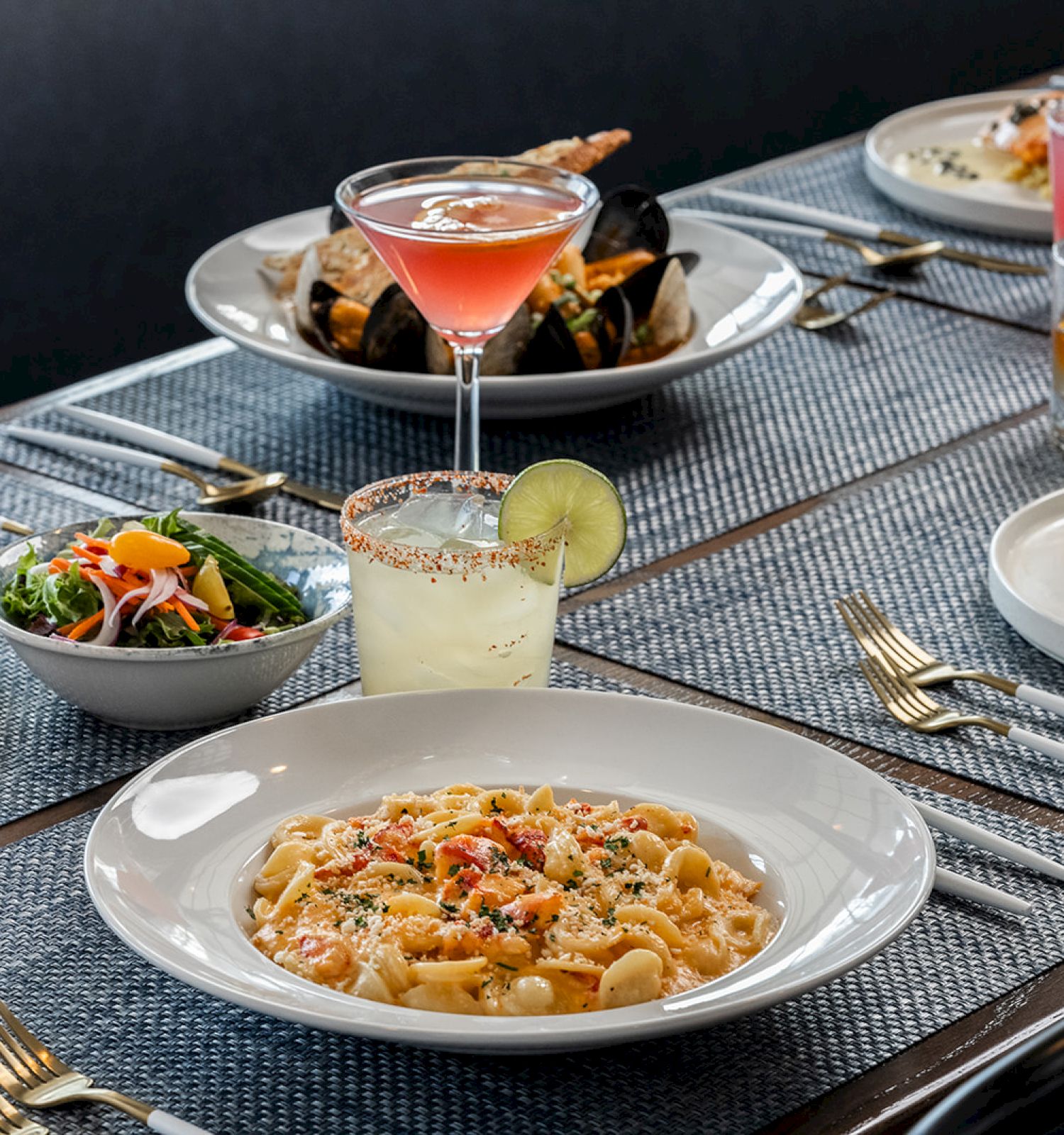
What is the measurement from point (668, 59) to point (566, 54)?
1.19ft

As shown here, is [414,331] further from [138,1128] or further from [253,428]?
[138,1128]

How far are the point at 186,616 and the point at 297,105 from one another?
119 inches

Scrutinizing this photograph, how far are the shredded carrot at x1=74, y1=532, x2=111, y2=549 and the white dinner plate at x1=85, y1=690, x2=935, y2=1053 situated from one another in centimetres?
27

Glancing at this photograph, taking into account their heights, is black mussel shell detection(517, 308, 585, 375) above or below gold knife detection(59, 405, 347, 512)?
above

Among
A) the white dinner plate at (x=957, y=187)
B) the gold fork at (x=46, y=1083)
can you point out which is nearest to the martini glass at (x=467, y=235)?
the gold fork at (x=46, y=1083)

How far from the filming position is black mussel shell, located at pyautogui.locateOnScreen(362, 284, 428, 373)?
1754 millimetres

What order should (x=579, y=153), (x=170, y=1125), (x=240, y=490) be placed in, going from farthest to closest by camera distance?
(x=579, y=153), (x=240, y=490), (x=170, y=1125)

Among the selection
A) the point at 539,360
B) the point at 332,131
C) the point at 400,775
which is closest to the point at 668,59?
the point at 332,131

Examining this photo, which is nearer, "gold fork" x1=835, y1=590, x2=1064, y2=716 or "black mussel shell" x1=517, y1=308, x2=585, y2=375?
"gold fork" x1=835, y1=590, x2=1064, y2=716

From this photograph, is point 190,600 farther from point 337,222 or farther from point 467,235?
point 337,222

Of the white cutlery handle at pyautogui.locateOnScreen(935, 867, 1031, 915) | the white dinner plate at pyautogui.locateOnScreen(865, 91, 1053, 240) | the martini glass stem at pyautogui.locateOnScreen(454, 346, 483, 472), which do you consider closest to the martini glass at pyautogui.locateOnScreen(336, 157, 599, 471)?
the martini glass stem at pyautogui.locateOnScreen(454, 346, 483, 472)

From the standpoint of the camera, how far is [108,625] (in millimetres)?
1189

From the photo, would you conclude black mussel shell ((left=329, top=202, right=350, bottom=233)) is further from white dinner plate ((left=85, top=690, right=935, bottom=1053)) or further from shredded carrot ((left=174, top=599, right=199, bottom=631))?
white dinner plate ((left=85, top=690, right=935, bottom=1053))

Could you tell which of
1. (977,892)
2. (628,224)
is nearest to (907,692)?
(977,892)
